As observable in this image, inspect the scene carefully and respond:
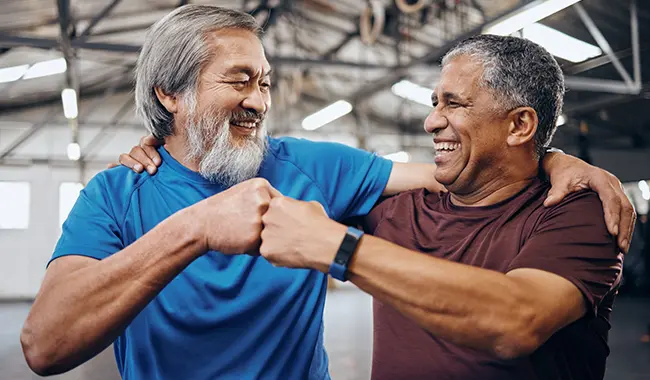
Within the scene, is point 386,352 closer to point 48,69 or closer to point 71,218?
point 71,218

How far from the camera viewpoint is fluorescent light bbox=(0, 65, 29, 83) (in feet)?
39.7

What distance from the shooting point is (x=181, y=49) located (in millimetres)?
1839

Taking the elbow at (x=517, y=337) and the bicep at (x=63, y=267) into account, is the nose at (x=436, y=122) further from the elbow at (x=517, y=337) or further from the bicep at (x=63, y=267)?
the bicep at (x=63, y=267)

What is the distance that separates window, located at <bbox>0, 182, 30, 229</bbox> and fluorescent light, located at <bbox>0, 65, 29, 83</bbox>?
3566 mm

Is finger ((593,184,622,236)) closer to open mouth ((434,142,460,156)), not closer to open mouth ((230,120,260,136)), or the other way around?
open mouth ((434,142,460,156))

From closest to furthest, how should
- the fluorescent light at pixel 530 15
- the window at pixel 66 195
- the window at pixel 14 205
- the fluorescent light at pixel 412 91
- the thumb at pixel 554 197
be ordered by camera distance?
the thumb at pixel 554 197 → the fluorescent light at pixel 530 15 → the fluorescent light at pixel 412 91 → the window at pixel 14 205 → the window at pixel 66 195

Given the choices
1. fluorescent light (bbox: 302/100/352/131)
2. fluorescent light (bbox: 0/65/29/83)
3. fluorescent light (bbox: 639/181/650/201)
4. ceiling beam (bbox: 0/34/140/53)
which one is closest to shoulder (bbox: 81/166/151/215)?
ceiling beam (bbox: 0/34/140/53)

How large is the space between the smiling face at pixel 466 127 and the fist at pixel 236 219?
2.36 feet

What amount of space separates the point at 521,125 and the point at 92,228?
126 centimetres

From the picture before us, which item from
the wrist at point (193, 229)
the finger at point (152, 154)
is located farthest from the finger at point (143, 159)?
the wrist at point (193, 229)

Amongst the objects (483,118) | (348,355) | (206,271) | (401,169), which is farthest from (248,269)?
(348,355)

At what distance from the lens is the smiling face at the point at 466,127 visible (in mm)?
1831

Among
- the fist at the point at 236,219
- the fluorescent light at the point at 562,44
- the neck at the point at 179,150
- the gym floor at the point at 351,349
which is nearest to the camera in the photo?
the fist at the point at 236,219

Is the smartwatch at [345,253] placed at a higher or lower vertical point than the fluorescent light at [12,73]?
lower
